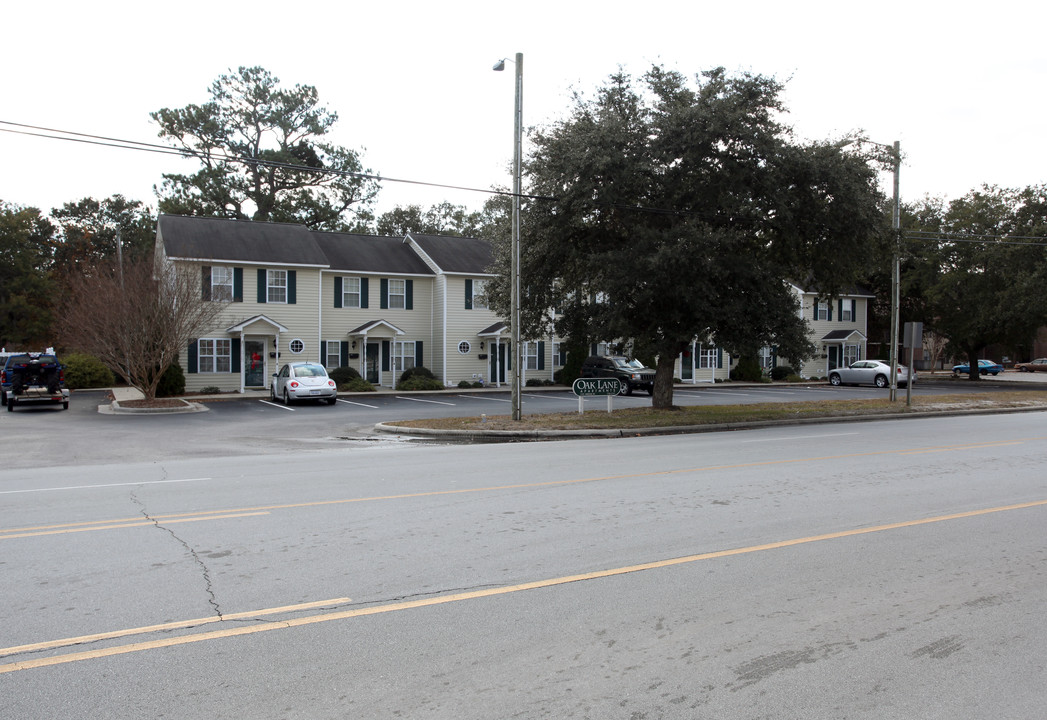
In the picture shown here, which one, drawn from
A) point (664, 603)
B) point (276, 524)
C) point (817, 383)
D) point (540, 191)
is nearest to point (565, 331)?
point (540, 191)

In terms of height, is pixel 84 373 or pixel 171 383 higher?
pixel 84 373

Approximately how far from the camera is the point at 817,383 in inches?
1722

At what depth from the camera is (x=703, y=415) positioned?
20.8m

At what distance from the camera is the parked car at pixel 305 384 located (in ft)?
88.1

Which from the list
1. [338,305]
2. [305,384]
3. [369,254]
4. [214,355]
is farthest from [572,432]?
[369,254]

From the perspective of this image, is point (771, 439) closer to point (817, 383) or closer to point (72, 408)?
point (72, 408)

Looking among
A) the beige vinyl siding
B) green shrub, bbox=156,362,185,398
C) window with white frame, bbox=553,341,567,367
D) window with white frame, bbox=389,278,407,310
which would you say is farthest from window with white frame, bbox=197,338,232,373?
window with white frame, bbox=553,341,567,367

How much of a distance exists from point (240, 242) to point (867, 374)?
3258cm

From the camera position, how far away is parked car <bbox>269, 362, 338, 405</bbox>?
2684cm

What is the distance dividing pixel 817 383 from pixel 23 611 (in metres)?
43.8

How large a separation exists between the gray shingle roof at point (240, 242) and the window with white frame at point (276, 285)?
0.62 meters

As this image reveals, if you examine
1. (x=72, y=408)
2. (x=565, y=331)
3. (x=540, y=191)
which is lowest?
(x=72, y=408)

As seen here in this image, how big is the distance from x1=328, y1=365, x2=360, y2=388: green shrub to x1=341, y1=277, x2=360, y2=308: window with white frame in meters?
3.35

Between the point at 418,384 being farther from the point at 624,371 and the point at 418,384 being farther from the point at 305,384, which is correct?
the point at 624,371
